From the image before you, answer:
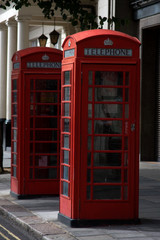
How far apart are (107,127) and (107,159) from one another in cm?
40

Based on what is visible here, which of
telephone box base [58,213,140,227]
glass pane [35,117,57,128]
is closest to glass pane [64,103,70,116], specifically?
telephone box base [58,213,140,227]

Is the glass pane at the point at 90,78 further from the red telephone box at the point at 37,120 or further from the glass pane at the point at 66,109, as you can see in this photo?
the red telephone box at the point at 37,120

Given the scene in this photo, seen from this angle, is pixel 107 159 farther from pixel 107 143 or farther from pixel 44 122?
pixel 44 122

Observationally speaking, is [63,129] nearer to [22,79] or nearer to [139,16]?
[22,79]

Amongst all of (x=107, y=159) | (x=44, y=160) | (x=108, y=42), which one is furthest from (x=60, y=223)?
(x=44, y=160)

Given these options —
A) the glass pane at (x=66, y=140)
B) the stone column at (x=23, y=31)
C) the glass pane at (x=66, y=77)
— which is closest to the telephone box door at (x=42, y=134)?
the glass pane at (x=66, y=77)

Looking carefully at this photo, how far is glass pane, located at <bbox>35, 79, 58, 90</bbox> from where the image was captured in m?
9.88

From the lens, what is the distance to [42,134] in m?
10.1

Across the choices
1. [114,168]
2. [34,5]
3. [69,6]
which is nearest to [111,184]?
[114,168]

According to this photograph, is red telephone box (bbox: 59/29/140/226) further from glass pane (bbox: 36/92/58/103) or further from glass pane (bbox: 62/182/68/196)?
glass pane (bbox: 36/92/58/103)

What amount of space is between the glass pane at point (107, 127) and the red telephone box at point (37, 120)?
8.06ft

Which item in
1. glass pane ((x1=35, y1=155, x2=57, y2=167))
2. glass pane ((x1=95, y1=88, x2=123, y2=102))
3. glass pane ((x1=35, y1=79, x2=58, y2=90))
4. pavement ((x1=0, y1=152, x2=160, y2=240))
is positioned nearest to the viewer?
pavement ((x1=0, y1=152, x2=160, y2=240))

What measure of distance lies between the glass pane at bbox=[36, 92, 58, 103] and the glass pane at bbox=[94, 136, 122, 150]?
98.8 inches

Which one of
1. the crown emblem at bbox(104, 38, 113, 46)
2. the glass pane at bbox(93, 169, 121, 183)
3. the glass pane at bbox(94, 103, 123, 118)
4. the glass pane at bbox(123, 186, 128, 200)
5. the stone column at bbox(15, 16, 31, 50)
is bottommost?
the glass pane at bbox(123, 186, 128, 200)
